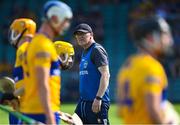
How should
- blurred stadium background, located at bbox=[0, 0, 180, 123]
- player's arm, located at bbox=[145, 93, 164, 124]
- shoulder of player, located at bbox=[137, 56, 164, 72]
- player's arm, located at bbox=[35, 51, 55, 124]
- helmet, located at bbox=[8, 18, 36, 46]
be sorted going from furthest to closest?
blurred stadium background, located at bbox=[0, 0, 180, 123], helmet, located at bbox=[8, 18, 36, 46], player's arm, located at bbox=[35, 51, 55, 124], shoulder of player, located at bbox=[137, 56, 164, 72], player's arm, located at bbox=[145, 93, 164, 124]

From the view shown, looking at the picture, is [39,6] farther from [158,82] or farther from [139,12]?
[158,82]

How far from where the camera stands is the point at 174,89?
2655cm

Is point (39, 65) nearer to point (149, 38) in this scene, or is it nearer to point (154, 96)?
point (149, 38)

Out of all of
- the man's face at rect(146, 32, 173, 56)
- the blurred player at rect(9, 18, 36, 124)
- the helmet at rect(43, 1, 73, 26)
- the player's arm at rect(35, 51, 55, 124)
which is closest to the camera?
the man's face at rect(146, 32, 173, 56)

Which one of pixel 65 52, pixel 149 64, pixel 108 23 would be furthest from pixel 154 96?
pixel 108 23

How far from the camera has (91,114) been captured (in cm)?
1145

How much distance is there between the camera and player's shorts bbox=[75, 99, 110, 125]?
449 inches

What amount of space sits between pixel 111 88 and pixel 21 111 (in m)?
18.0

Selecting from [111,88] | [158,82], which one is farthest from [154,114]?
[111,88]

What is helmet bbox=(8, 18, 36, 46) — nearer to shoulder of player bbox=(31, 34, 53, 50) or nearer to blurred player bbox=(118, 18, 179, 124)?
shoulder of player bbox=(31, 34, 53, 50)

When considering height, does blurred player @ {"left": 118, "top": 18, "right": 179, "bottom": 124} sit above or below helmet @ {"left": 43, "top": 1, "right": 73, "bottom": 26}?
below

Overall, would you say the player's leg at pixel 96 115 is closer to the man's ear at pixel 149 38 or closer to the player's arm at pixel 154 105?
the man's ear at pixel 149 38

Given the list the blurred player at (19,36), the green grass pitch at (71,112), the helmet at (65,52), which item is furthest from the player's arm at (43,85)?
the green grass pitch at (71,112)

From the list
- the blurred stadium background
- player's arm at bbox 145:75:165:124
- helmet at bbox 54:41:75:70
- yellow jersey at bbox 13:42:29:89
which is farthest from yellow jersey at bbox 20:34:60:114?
the blurred stadium background
